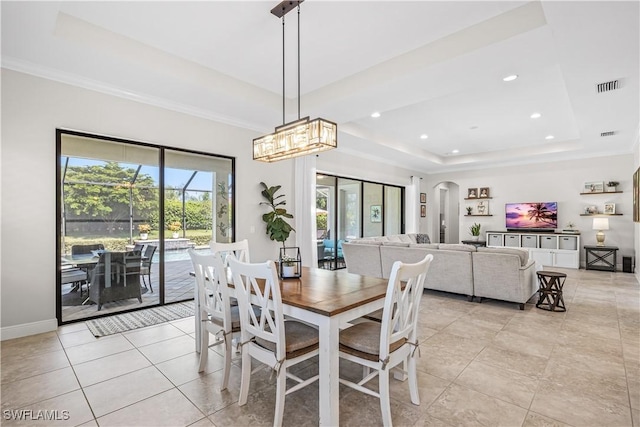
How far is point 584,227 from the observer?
7.66m

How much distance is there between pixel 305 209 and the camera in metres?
6.00

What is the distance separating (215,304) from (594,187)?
9.10 metres

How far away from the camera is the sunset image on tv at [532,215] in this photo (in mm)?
8031

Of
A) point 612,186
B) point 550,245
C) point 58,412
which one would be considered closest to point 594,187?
point 612,186

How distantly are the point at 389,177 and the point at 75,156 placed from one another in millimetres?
6999

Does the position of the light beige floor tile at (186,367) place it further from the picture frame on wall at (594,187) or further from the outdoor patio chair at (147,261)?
the picture frame on wall at (594,187)

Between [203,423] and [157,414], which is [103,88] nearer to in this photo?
[157,414]

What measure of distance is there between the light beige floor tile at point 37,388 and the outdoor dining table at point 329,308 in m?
1.37

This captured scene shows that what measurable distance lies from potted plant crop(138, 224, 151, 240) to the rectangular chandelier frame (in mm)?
2191

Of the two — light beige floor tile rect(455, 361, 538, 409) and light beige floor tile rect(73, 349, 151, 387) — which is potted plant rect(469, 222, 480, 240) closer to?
light beige floor tile rect(455, 361, 538, 409)

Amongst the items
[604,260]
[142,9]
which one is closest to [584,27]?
[142,9]

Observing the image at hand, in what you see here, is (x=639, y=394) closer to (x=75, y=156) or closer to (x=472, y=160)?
A: (x=75, y=156)

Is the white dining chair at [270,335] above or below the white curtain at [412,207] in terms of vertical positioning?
below

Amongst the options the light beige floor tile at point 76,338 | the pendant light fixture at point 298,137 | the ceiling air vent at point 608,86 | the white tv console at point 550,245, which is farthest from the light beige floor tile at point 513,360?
the white tv console at point 550,245
